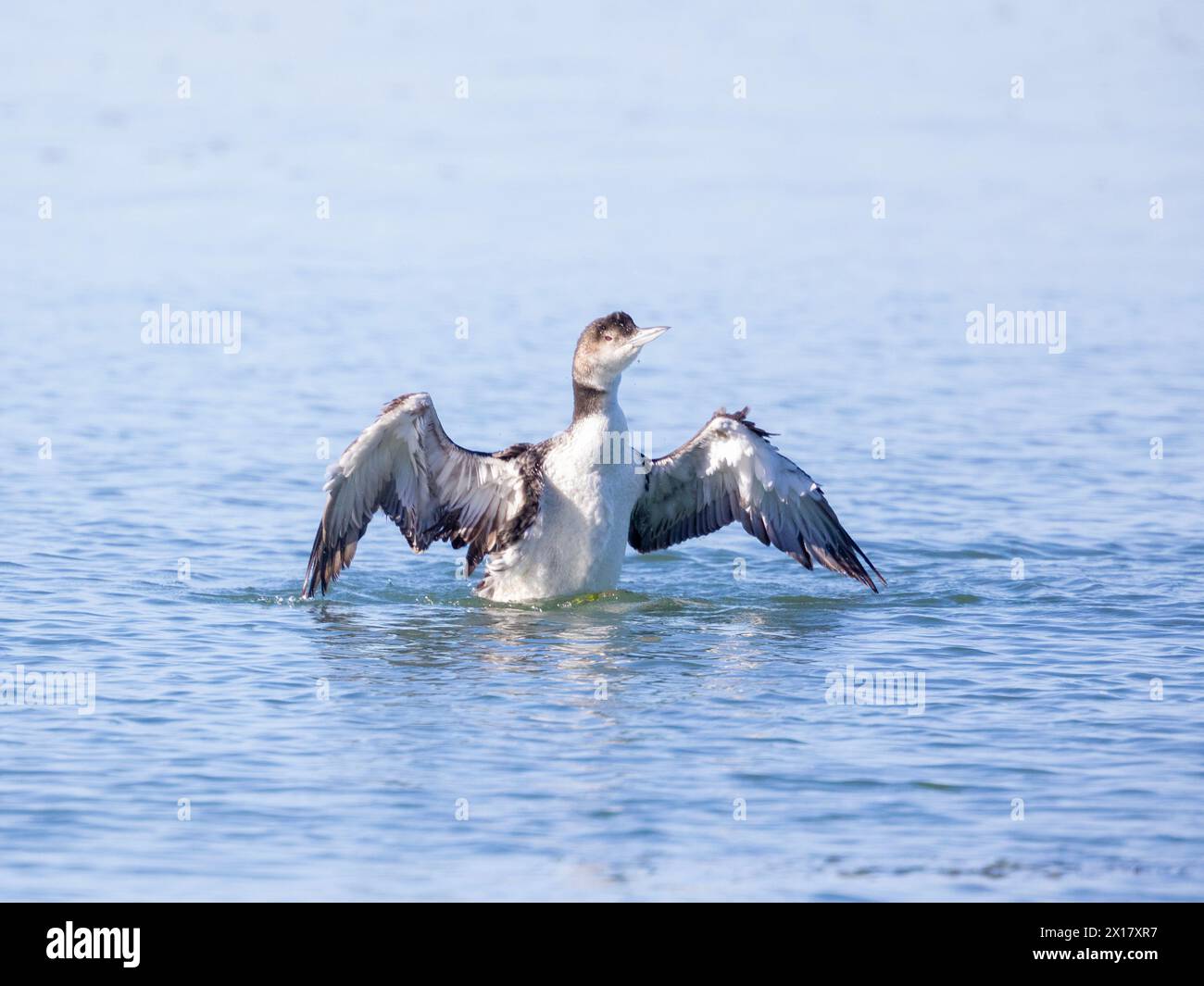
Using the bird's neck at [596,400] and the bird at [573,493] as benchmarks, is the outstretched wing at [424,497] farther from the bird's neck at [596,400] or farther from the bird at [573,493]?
the bird's neck at [596,400]

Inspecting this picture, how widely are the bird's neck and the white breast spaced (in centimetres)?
3

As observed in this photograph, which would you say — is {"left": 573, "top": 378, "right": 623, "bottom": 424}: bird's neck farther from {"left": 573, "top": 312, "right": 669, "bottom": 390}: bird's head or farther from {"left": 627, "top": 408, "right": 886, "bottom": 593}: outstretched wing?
{"left": 627, "top": 408, "right": 886, "bottom": 593}: outstretched wing

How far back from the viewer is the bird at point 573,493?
38.4 feet

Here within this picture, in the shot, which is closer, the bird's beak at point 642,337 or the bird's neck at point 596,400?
the bird's beak at point 642,337

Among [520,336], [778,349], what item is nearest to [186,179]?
[520,336]

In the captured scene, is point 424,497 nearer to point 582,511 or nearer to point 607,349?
point 582,511

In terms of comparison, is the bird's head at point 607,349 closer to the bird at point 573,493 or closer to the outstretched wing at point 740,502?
the bird at point 573,493

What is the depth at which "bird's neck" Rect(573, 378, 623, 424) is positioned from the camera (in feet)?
38.8

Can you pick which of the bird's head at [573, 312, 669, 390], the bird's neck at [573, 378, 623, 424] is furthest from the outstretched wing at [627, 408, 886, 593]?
the bird's head at [573, 312, 669, 390]

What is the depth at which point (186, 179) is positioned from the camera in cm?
2944

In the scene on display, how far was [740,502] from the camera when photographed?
12.4 m

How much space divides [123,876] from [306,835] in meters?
0.82

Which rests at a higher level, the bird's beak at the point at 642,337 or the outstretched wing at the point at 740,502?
the bird's beak at the point at 642,337

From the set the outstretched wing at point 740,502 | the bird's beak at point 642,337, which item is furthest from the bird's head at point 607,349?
the outstretched wing at point 740,502
